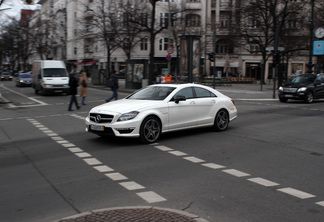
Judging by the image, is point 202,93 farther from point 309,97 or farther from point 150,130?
point 309,97

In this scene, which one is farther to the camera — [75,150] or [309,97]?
[309,97]

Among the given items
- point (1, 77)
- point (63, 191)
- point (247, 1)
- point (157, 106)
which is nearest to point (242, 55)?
point (247, 1)

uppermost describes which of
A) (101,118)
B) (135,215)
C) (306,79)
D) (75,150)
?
(306,79)

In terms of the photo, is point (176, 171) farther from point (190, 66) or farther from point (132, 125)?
point (190, 66)

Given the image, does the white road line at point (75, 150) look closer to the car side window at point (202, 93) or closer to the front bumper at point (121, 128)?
the front bumper at point (121, 128)

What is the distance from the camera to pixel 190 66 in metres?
27.4

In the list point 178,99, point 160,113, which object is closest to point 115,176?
point 160,113

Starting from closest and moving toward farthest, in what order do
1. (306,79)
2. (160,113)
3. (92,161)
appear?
(92,161) → (160,113) → (306,79)

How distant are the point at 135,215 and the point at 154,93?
617 cm

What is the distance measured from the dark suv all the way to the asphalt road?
36.0 ft

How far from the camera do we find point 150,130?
31.3 feet

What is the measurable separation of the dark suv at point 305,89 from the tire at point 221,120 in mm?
12118

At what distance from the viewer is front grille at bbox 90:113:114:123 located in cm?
927

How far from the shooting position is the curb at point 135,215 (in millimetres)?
4426
